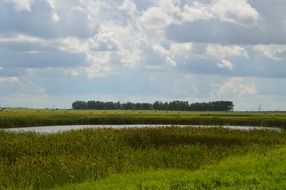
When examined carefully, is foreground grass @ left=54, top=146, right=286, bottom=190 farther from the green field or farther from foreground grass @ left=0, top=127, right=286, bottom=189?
foreground grass @ left=0, top=127, right=286, bottom=189

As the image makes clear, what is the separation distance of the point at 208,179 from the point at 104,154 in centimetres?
897

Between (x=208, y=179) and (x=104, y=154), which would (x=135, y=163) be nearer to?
(x=104, y=154)

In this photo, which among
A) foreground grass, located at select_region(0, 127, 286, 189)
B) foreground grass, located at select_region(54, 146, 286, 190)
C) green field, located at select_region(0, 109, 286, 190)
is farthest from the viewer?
foreground grass, located at select_region(0, 127, 286, 189)

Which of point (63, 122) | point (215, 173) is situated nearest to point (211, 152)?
point (215, 173)

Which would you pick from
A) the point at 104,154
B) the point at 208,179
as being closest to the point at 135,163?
the point at 104,154

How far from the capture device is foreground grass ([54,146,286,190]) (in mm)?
17875

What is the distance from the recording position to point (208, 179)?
1912 cm

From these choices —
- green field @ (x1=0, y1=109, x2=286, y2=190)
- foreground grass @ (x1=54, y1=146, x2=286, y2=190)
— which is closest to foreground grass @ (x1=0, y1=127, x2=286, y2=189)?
green field @ (x1=0, y1=109, x2=286, y2=190)

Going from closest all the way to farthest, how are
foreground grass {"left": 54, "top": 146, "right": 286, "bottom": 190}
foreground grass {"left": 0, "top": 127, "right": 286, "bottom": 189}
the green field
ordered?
foreground grass {"left": 54, "top": 146, "right": 286, "bottom": 190}, the green field, foreground grass {"left": 0, "top": 127, "right": 286, "bottom": 189}

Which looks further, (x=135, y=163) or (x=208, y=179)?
(x=135, y=163)

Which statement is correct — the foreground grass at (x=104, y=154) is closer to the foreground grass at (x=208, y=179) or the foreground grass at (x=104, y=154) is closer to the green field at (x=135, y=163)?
the green field at (x=135, y=163)

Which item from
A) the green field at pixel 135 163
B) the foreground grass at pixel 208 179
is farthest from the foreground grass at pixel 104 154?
the foreground grass at pixel 208 179

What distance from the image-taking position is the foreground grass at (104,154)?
21391 millimetres

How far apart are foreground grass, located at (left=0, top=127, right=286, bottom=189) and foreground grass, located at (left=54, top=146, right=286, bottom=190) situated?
5.12ft
